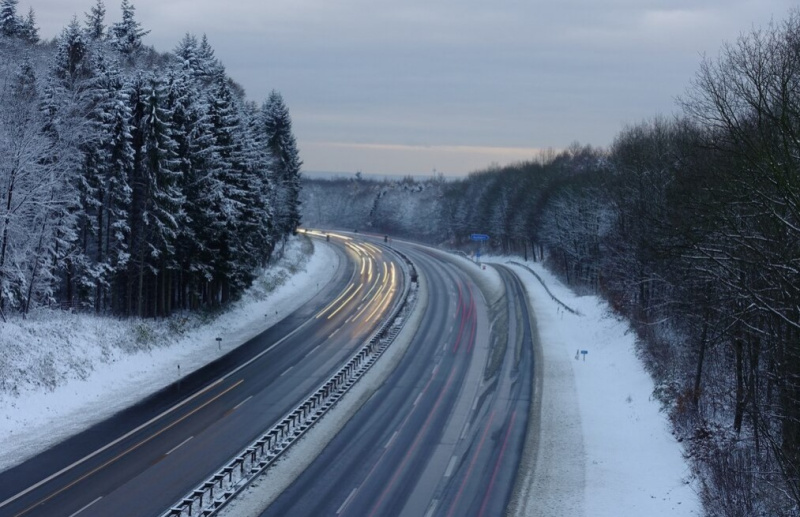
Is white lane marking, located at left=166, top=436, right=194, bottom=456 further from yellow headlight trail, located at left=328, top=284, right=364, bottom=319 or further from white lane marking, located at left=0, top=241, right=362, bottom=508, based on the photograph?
yellow headlight trail, located at left=328, top=284, right=364, bottom=319

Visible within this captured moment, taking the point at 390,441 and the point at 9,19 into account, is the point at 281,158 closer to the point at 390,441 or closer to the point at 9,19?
the point at 9,19

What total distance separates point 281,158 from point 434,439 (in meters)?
56.9

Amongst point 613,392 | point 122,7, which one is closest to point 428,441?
point 613,392

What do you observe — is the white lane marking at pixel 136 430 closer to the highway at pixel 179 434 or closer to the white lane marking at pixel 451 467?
the highway at pixel 179 434

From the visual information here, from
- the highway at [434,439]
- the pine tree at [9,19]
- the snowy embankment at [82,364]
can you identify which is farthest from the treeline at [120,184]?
the pine tree at [9,19]

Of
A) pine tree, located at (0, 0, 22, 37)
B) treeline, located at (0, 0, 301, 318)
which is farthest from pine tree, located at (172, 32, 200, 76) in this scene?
pine tree, located at (0, 0, 22, 37)

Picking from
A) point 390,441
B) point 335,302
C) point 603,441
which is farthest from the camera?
point 335,302

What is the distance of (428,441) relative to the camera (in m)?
27.7

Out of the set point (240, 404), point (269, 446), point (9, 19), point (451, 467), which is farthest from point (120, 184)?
point (9, 19)

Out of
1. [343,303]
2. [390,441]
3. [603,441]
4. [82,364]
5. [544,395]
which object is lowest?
[390,441]

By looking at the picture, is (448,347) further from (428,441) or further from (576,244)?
(576,244)

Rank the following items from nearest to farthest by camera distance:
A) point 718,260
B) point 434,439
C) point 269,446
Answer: point 718,260, point 269,446, point 434,439

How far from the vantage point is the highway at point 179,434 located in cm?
2155

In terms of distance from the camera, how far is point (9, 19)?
79.2m
